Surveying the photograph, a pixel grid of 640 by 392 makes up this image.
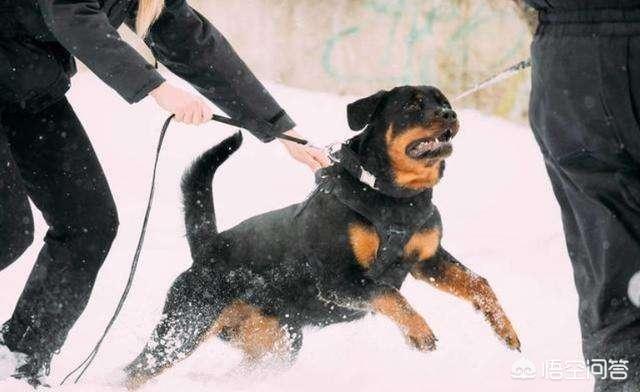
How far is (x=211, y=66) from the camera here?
279cm

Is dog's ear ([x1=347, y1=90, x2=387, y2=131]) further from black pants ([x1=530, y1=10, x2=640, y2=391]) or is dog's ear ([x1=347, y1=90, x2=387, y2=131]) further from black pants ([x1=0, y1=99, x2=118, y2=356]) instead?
black pants ([x1=530, y1=10, x2=640, y2=391])

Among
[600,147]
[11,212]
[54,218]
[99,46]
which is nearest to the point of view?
[600,147]

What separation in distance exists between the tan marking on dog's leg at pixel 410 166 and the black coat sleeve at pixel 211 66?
405 mm

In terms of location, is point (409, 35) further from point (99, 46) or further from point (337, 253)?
point (99, 46)

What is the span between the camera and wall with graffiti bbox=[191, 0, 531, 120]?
7.39 meters

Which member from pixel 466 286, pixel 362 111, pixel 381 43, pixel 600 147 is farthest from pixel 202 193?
pixel 381 43

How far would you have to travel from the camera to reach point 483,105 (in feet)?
25.0

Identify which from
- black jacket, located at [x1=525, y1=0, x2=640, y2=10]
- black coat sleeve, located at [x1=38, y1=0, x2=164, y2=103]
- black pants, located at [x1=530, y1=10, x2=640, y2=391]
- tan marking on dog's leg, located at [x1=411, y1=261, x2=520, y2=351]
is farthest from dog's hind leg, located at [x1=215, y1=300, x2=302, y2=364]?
black jacket, located at [x1=525, y1=0, x2=640, y2=10]

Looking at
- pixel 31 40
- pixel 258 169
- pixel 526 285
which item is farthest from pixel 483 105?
pixel 31 40

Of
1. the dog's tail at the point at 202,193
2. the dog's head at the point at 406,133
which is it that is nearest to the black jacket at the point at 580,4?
the dog's head at the point at 406,133

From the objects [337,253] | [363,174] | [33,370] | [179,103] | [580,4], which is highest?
[580,4]

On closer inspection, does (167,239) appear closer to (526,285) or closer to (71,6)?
(526,285)

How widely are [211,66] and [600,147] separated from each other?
4.80ft

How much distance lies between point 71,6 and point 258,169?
4627 mm
